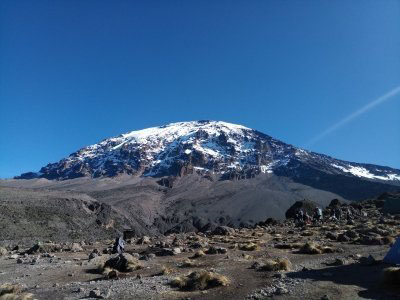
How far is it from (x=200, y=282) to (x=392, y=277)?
7.49 m

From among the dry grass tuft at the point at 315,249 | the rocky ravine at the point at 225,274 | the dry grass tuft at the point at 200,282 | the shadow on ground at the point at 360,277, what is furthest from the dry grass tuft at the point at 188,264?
the dry grass tuft at the point at 315,249

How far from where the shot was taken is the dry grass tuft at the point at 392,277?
50.3ft

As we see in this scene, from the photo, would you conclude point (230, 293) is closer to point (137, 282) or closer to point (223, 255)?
point (137, 282)

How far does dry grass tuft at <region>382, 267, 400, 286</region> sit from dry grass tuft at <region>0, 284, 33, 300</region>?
46.7 ft

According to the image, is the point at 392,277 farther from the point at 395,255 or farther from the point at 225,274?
the point at 225,274

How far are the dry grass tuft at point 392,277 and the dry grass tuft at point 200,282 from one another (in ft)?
20.5

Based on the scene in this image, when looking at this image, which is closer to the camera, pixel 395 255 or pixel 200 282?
pixel 200 282

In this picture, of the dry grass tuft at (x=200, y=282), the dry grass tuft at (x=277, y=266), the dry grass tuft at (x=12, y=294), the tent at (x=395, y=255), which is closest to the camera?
the dry grass tuft at (x=12, y=294)

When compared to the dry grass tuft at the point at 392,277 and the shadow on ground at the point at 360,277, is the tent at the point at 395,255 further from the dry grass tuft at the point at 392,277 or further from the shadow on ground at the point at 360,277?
the dry grass tuft at the point at 392,277

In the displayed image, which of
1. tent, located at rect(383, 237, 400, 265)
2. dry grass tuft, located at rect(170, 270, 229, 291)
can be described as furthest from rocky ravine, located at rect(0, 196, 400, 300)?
tent, located at rect(383, 237, 400, 265)

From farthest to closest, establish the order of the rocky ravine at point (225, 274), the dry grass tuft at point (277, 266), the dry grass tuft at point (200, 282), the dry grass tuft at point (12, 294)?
the dry grass tuft at point (277, 266)
the dry grass tuft at point (200, 282)
the dry grass tuft at point (12, 294)
the rocky ravine at point (225, 274)

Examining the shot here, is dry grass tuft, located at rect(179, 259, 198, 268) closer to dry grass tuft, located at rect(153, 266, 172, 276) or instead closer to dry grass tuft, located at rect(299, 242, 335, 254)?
dry grass tuft, located at rect(153, 266, 172, 276)

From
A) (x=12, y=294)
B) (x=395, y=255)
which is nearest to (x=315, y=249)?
(x=395, y=255)

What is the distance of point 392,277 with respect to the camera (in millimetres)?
15516
